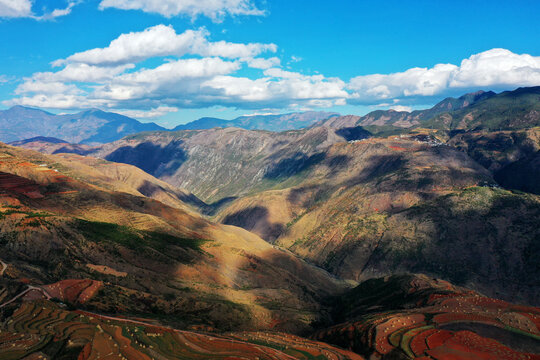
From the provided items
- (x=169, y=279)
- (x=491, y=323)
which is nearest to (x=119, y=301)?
→ (x=169, y=279)

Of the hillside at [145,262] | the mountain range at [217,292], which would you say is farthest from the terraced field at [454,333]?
the hillside at [145,262]

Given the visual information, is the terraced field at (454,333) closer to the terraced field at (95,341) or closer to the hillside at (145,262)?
the terraced field at (95,341)

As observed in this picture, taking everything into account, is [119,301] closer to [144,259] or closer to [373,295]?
[144,259]

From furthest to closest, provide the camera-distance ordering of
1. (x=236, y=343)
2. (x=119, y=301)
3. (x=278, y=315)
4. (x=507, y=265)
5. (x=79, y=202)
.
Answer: (x=507, y=265) → (x=79, y=202) → (x=278, y=315) → (x=119, y=301) → (x=236, y=343)

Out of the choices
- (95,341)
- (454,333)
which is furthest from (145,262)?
(454,333)

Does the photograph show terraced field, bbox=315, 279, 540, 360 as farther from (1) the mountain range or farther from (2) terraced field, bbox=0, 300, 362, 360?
(2) terraced field, bbox=0, 300, 362, 360

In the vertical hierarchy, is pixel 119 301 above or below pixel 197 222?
above

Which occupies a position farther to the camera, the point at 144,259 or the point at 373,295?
the point at 373,295
